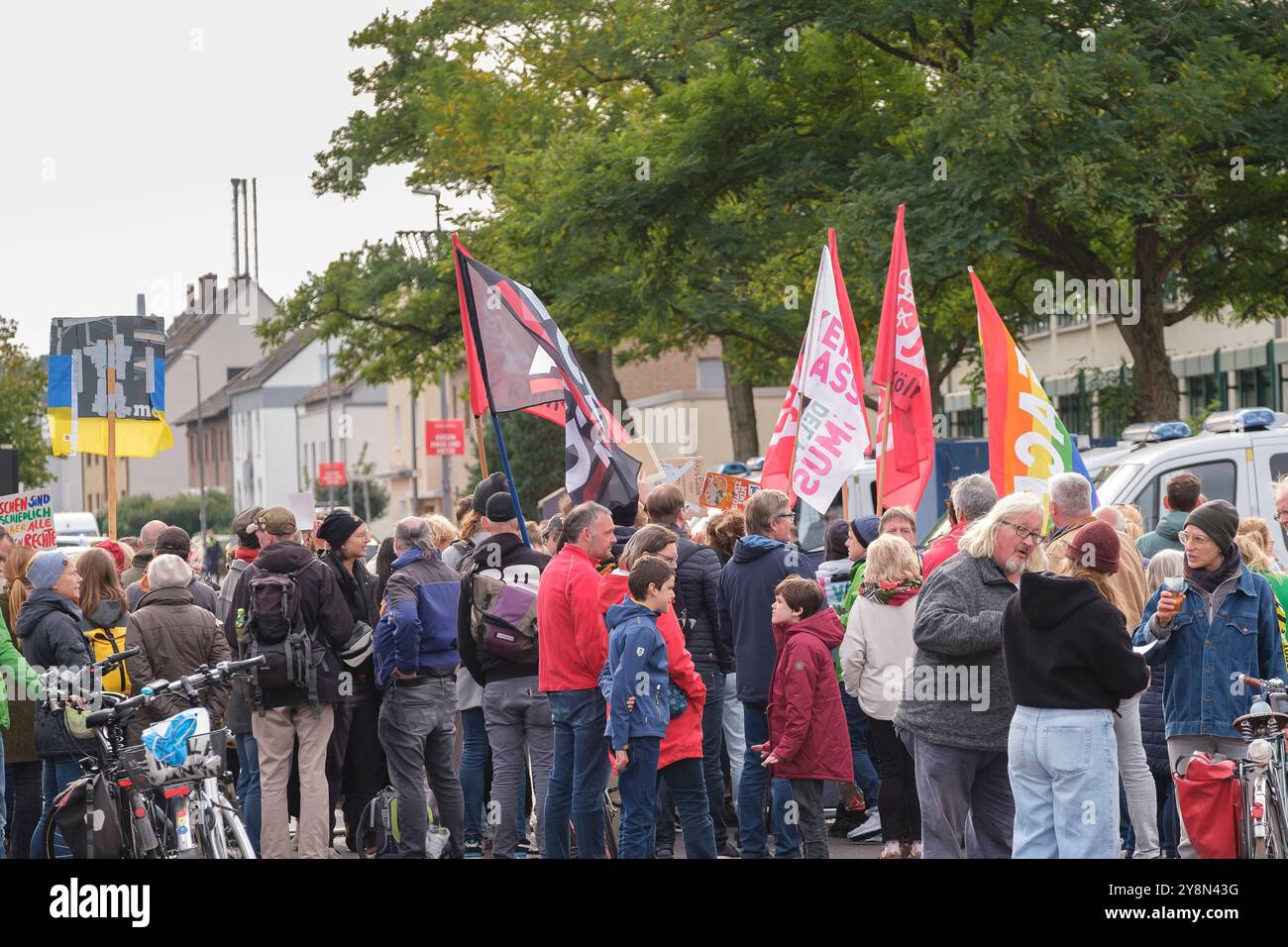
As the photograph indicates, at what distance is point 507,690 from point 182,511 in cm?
8271

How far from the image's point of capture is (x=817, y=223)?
927 inches

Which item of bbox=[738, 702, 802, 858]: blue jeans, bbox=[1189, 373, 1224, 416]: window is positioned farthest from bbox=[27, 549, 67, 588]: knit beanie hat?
bbox=[1189, 373, 1224, 416]: window

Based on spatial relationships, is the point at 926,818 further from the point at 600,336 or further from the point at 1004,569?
the point at 600,336

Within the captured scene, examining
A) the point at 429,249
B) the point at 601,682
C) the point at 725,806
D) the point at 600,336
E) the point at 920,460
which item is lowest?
the point at 725,806

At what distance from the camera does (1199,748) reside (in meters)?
7.91

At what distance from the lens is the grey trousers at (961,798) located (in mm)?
7430

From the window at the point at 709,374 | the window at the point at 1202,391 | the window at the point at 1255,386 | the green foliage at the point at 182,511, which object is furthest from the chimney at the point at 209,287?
the window at the point at 1255,386

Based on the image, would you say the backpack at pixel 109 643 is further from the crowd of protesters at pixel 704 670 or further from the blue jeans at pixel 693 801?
the blue jeans at pixel 693 801

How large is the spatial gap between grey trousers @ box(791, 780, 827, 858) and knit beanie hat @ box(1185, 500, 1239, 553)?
7.33 feet

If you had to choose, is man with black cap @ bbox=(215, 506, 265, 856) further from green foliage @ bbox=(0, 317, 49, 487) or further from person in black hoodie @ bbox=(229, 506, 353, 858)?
green foliage @ bbox=(0, 317, 49, 487)

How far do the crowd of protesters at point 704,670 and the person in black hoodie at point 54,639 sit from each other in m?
0.02
